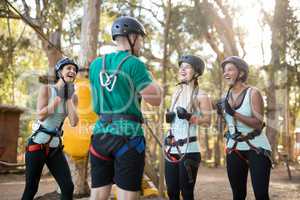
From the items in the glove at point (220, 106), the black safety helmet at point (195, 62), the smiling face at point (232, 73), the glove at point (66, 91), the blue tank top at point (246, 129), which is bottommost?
the blue tank top at point (246, 129)

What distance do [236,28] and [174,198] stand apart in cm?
2108

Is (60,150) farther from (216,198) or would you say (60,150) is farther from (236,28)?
(236,28)

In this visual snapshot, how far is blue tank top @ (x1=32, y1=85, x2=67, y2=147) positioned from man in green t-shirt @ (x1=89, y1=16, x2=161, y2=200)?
67.0 inches

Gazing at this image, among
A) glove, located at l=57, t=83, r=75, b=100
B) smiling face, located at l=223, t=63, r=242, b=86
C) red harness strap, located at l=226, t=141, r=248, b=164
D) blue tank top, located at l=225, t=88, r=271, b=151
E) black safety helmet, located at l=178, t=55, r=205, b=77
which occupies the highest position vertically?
black safety helmet, located at l=178, t=55, r=205, b=77

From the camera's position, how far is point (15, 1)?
16469 millimetres

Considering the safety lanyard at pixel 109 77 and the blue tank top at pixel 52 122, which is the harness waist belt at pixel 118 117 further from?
the blue tank top at pixel 52 122

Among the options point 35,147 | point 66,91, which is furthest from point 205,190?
point 35,147

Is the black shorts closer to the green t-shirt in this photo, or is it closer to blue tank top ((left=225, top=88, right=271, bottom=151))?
the green t-shirt

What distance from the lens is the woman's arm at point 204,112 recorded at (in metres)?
4.79

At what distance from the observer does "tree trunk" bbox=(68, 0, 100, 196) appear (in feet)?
25.1

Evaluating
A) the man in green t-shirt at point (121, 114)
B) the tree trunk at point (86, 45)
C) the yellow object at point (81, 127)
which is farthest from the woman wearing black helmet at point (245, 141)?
the tree trunk at point (86, 45)

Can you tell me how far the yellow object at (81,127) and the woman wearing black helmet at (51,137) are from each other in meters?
1.29

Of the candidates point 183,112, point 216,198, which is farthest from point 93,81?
point 216,198

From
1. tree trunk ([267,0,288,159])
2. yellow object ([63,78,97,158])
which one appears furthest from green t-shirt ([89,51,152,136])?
tree trunk ([267,0,288,159])
